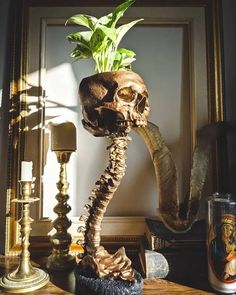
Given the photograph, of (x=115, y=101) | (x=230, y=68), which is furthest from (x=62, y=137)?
(x=230, y=68)

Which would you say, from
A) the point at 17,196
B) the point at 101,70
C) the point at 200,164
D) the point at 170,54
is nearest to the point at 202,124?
the point at 200,164

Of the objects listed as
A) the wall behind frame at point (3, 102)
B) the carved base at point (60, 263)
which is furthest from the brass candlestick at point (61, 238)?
the wall behind frame at point (3, 102)

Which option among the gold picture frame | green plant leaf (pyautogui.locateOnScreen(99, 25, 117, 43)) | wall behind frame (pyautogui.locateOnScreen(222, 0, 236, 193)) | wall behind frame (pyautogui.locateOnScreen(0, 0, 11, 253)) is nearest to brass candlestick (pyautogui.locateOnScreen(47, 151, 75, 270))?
the gold picture frame

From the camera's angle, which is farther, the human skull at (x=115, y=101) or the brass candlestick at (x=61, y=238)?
the brass candlestick at (x=61, y=238)

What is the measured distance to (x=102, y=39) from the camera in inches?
24.7

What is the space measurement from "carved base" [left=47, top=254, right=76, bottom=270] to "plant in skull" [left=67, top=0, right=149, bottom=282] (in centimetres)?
13

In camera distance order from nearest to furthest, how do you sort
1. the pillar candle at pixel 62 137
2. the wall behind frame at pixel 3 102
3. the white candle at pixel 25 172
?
the white candle at pixel 25 172 → the pillar candle at pixel 62 137 → the wall behind frame at pixel 3 102

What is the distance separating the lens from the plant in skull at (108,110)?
1.95 feet

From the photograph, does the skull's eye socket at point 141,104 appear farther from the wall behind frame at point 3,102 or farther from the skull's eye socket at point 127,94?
the wall behind frame at point 3,102

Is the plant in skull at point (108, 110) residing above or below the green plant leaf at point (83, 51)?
below

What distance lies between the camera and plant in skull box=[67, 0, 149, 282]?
1.95ft

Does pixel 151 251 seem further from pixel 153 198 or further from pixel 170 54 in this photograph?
pixel 170 54

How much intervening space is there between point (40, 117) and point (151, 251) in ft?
1.84

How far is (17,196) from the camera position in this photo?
2.88ft
